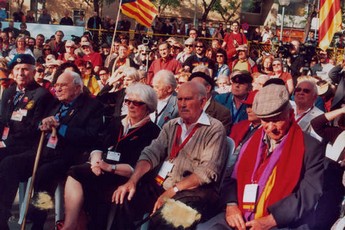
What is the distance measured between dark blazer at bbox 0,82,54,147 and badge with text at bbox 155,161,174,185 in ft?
6.06

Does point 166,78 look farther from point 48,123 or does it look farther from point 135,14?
point 135,14

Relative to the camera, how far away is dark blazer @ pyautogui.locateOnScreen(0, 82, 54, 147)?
22.6 feet

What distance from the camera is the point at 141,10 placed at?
13.6 meters

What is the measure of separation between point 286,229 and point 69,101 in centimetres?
279

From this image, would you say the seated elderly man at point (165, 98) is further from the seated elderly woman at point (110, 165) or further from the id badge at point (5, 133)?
the id badge at point (5, 133)

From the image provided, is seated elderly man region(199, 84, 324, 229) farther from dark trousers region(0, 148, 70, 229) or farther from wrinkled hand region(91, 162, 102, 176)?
dark trousers region(0, 148, 70, 229)

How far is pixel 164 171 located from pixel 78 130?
1.27 m

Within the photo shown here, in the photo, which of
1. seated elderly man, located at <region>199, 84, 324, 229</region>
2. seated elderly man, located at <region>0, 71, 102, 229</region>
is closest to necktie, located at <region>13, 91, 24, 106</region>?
seated elderly man, located at <region>0, 71, 102, 229</region>

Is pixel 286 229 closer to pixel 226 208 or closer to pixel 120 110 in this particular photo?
pixel 226 208

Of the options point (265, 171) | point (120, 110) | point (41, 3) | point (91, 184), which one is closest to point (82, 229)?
point (91, 184)

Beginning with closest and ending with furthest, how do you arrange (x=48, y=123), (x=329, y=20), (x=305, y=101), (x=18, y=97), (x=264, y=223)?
1. (x=264, y=223)
2. (x=48, y=123)
3. (x=305, y=101)
4. (x=18, y=97)
5. (x=329, y=20)

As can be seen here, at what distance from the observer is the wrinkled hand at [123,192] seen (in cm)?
525

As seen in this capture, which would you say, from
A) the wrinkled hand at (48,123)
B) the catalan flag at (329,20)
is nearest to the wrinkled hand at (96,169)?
the wrinkled hand at (48,123)

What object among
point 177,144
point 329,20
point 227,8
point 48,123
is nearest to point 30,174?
point 48,123
